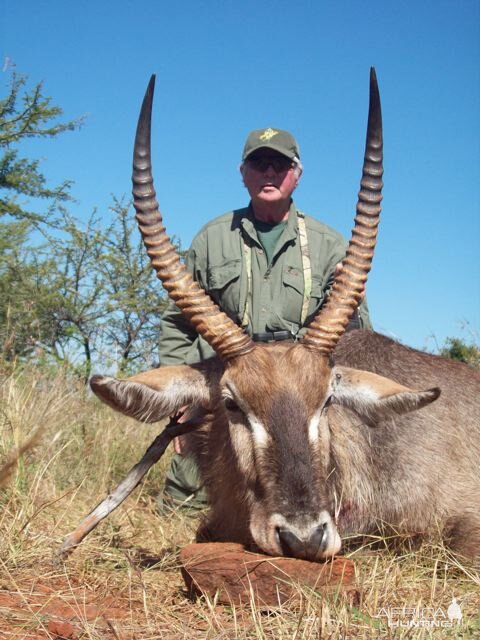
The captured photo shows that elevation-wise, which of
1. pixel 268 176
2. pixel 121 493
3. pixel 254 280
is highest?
pixel 268 176

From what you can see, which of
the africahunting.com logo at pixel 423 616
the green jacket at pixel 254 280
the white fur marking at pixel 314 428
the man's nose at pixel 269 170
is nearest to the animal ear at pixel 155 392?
the white fur marking at pixel 314 428

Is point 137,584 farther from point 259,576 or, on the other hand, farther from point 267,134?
point 267,134

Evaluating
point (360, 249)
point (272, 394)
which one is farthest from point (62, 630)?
point (360, 249)

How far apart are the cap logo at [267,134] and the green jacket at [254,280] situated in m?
0.75

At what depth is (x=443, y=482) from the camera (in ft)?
15.4

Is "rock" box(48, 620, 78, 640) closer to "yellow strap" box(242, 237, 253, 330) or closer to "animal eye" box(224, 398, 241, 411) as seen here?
"animal eye" box(224, 398, 241, 411)

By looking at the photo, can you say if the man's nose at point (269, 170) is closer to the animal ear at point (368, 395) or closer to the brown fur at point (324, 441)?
the brown fur at point (324, 441)

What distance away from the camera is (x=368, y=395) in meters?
4.39

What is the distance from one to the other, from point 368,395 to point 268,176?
10.1ft

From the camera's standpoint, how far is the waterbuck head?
3479 millimetres

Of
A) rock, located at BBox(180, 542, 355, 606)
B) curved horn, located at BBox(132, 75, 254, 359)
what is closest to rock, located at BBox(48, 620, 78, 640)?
rock, located at BBox(180, 542, 355, 606)

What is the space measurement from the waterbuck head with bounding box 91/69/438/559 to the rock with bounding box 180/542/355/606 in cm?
8

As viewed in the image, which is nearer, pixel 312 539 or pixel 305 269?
pixel 312 539

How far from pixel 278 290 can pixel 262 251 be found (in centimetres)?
43
